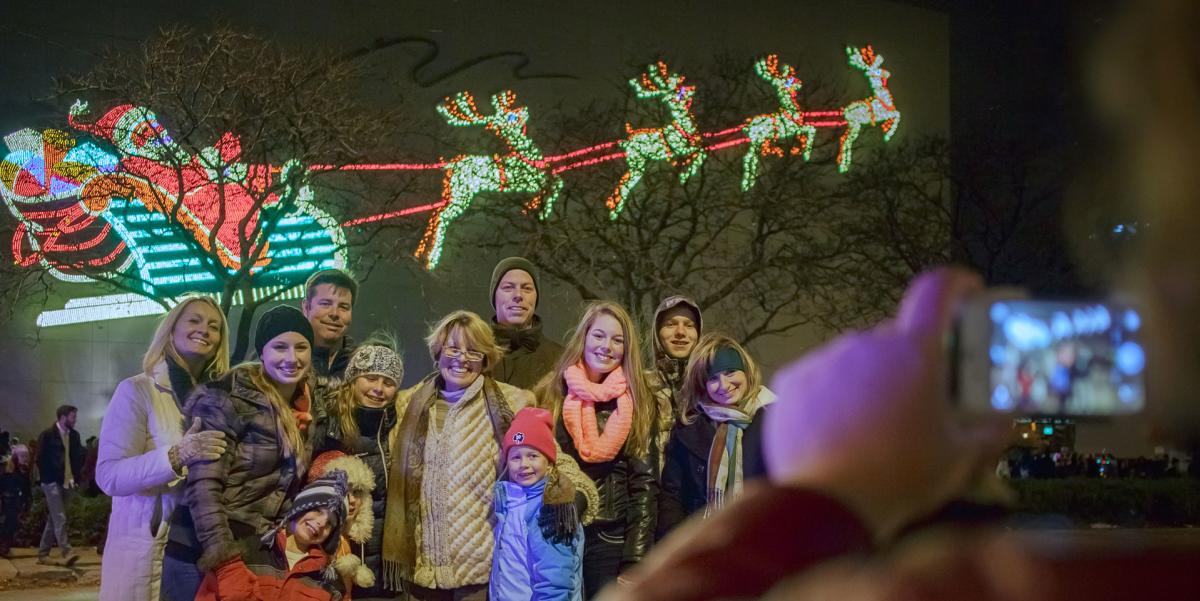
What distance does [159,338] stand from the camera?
724 centimetres

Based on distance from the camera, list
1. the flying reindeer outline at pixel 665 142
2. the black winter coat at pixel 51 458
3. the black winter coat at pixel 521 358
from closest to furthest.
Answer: the black winter coat at pixel 521 358, the black winter coat at pixel 51 458, the flying reindeer outline at pixel 665 142

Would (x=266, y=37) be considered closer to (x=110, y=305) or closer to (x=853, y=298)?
(x=110, y=305)

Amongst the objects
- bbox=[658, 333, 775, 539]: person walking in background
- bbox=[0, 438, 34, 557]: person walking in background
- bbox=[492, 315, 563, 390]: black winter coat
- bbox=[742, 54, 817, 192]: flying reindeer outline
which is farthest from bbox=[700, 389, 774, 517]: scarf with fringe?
bbox=[742, 54, 817, 192]: flying reindeer outline

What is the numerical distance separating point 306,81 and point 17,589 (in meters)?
8.57

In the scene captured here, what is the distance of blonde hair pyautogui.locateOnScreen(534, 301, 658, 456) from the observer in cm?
710

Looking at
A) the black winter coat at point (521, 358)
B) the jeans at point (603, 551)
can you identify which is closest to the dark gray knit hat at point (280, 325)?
the black winter coat at point (521, 358)

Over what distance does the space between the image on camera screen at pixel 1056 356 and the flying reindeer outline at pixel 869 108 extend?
82.3ft

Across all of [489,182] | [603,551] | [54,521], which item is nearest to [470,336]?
[603,551]

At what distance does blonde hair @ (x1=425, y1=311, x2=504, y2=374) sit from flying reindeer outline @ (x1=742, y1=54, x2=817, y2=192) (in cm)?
1669

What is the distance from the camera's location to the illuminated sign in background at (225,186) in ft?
62.6

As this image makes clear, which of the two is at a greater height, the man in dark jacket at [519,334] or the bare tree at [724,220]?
the bare tree at [724,220]

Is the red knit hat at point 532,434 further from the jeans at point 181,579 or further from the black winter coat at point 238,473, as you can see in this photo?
the jeans at point 181,579

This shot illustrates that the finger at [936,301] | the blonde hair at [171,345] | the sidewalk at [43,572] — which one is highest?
the blonde hair at [171,345]

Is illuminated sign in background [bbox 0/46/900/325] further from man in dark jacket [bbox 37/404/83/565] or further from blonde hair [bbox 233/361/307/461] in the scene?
blonde hair [bbox 233/361/307/461]
